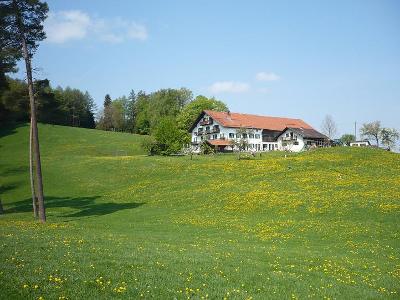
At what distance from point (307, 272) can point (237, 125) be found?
9342 cm

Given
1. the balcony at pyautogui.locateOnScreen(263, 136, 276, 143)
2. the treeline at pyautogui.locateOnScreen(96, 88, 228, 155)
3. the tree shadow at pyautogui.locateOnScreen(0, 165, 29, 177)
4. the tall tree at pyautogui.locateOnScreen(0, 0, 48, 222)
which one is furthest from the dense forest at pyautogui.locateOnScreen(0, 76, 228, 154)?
the tall tree at pyautogui.locateOnScreen(0, 0, 48, 222)

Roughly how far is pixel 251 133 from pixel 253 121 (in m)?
7.51

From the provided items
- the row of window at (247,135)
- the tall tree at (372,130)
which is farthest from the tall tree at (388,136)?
the row of window at (247,135)

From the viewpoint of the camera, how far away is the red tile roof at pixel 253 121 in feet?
358

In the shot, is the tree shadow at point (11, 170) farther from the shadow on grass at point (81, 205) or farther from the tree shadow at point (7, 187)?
the shadow on grass at point (81, 205)

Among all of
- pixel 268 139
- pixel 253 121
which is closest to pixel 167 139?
pixel 253 121

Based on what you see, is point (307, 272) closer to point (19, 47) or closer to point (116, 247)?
point (116, 247)

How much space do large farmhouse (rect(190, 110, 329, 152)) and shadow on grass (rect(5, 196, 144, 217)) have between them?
5602 cm

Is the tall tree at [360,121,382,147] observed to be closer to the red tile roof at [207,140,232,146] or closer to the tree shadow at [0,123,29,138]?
the red tile roof at [207,140,232,146]

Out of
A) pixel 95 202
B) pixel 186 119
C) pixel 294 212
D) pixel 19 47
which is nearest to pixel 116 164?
pixel 95 202

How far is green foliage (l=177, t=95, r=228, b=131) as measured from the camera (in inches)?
5069

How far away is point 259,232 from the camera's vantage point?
2762cm

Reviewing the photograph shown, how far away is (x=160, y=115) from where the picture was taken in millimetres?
130375

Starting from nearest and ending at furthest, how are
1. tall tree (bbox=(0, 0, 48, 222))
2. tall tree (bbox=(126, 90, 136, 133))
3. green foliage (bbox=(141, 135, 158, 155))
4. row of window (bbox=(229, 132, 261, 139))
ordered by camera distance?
1. tall tree (bbox=(0, 0, 48, 222))
2. green foliage (bbox=(141, 135, 158, 155))
3. row of window (bbox=(229, 132, 261, 139))
4. tall tree (bbox=(126, 90, 136, 133))
